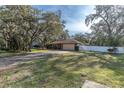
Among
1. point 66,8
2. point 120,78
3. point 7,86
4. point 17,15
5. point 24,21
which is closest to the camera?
point 7,86

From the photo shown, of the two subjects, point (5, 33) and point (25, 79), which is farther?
point (5, 33)

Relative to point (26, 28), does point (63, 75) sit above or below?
below

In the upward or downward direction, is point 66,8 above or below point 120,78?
above

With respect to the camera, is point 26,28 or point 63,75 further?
point 26,28

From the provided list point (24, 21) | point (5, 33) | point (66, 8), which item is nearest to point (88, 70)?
point (66, 8)

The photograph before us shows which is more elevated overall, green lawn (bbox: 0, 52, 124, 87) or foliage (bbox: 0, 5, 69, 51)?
foliage (bbox: 0, 5, 69, 51)

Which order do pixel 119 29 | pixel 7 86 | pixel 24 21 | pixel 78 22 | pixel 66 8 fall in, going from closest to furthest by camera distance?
pixel 7 86 → pixel 66 8 → pixel 78 22 → pixel 119 29 → pixel 24 21

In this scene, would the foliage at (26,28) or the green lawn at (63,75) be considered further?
the foliage at (26,28)

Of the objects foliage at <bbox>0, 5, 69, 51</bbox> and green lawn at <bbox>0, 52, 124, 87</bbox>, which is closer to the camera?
green lawn at <bbox>0, 52, 124, 87</bbox>

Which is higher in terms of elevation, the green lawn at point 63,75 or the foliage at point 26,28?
the foliage at point 26,28

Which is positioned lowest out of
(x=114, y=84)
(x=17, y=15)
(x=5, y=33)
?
(x=114, y=84)

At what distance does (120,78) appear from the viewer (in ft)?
15.3
